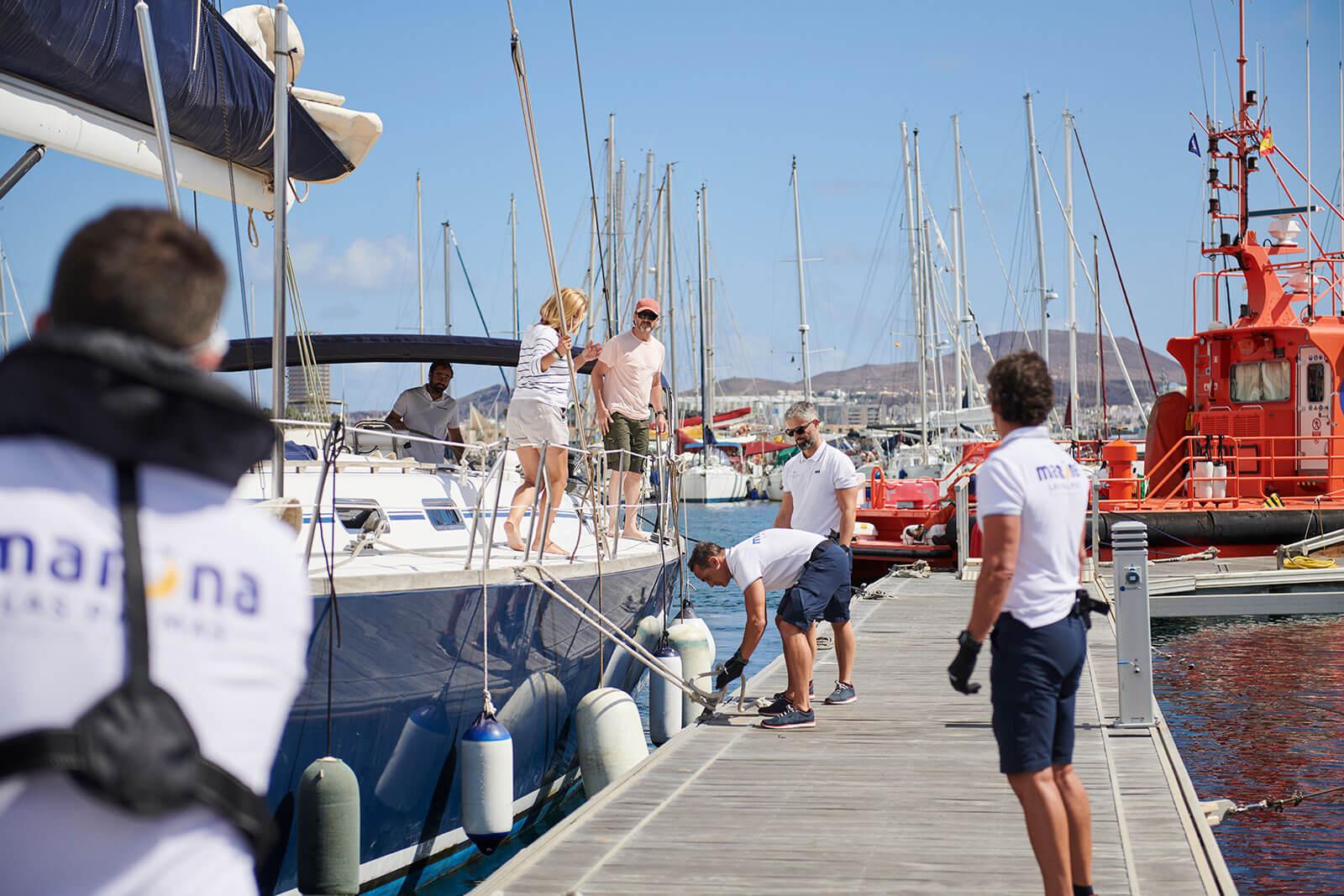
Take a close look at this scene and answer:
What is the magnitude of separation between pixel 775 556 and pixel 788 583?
242mm

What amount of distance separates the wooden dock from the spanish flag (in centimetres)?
1418

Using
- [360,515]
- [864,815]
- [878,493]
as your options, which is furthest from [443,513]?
[878,493]

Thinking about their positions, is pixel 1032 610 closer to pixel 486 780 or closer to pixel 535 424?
pixel 486 780

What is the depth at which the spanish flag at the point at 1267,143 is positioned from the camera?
66.4 ft

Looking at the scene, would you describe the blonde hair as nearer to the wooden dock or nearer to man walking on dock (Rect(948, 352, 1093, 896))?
the wooden dock

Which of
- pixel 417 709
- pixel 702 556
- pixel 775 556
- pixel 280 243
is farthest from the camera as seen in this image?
pixel 775 556

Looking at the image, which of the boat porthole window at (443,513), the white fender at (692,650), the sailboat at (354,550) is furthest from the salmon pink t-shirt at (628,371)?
the boat porthole window at (443,513)

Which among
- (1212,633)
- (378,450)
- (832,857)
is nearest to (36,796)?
(832,857)

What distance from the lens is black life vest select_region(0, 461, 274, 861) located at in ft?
5.14

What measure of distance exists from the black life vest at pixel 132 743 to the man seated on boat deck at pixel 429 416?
823 centimetres

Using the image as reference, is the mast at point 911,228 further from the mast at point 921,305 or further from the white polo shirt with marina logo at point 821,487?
the white polo shirt with marina logo at point 821,487

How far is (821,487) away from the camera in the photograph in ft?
25.9

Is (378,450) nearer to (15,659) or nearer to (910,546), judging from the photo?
(15,659)

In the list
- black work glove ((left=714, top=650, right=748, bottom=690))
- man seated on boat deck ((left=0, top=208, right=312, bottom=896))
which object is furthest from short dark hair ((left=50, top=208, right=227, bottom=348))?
black work glove ((left=714, top=650, right=748, bottom=690))
